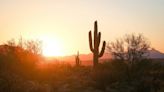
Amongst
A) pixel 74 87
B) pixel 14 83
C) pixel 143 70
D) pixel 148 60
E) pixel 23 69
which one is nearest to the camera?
pixel 14 83

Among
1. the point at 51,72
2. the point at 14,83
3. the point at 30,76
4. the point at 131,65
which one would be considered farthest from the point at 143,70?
the point at 14,83

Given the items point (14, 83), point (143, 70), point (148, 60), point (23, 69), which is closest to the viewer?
point (14, 83)

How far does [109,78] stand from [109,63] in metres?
8.23

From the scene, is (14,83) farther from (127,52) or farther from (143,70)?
(127,52)

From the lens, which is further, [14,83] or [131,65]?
[131,65]

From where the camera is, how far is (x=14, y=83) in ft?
84.1

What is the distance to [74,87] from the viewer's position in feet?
92.6

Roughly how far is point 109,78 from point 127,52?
33.9 feet

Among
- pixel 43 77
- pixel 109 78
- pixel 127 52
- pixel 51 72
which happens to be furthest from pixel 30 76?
pixel 127 52

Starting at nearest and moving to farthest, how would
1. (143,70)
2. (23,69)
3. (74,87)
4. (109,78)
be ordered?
(74,87) → (109,78) → (23,69) → (143,70)

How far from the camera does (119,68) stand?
37531 mm

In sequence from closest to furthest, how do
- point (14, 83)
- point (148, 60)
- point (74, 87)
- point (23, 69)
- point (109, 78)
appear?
point (14, 83)
point (74, 87)
point (109, 78)
point (23, 69)
point (148, 60)

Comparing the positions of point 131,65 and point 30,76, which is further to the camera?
point 131,65

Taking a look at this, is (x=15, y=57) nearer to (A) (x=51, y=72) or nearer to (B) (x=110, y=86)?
(A) (x=51, y=72)
